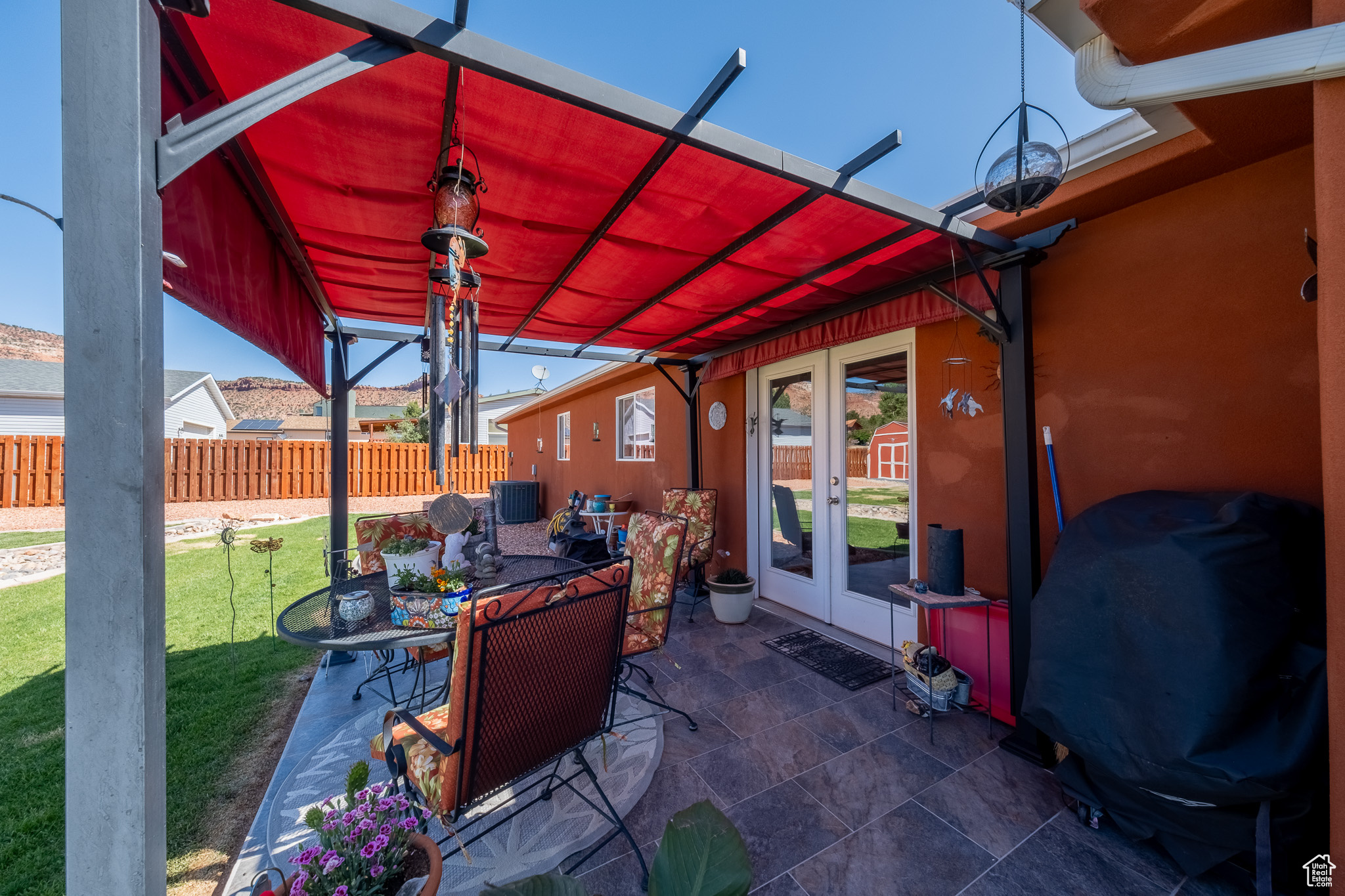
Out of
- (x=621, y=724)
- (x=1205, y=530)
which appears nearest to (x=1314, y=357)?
(x=1205, y=530)

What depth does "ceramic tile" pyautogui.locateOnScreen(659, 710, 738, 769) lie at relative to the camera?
2355 millimetres

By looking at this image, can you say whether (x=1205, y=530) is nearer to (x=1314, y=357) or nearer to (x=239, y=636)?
(x=1314, y=357)

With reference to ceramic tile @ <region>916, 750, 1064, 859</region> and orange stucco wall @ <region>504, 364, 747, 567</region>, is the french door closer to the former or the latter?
orange stucco wall @ <region>504, 364, 747, 567</region>

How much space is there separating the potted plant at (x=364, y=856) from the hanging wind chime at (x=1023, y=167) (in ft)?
9.04

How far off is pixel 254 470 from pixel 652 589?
1505cm

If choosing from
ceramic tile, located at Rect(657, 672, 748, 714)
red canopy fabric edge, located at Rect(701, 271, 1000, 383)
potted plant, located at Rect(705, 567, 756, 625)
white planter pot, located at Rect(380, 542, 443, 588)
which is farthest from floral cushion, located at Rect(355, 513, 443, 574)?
red canopy fabric edge, located at Rect(701, 271, 1000, 383)

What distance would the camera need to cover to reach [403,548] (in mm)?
Answer: 2205

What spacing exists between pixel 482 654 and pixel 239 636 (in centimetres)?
379

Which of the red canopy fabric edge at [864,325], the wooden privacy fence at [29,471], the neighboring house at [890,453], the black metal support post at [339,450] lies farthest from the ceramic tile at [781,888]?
the wooden privacy fence at [29,471]

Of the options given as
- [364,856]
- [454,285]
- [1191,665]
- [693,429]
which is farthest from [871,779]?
[693,429]

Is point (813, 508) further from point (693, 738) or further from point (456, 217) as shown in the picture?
point (456, 217)

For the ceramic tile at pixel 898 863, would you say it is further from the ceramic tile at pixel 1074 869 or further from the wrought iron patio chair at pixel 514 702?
the wrought iron patio chair at pixel 514 702

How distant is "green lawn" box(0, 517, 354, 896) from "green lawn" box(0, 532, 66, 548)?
3675 millimetres

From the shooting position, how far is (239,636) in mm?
3824
